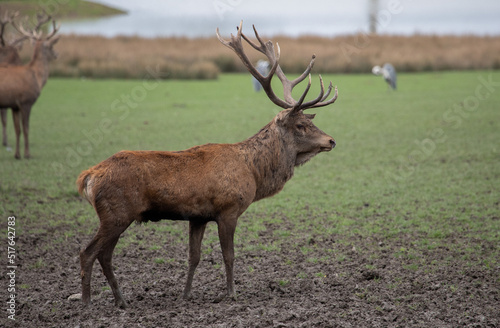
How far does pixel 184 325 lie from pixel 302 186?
210 inches

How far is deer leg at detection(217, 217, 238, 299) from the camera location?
16.6 ft

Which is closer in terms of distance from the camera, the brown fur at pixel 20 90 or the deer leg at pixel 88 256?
the deer leg at pixel 88 256

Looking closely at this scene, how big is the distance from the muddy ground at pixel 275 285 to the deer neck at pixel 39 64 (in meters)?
5.74

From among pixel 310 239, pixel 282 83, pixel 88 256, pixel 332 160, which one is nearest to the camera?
pixel 88 256

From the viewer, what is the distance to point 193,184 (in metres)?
4.93

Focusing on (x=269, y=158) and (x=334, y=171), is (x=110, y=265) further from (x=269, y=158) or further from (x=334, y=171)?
(x=334, y=171)

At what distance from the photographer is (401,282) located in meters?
5.49

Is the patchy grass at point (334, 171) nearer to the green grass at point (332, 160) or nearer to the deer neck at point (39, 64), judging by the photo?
the green grass at point (332, 160)

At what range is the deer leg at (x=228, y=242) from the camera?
16.6 ft

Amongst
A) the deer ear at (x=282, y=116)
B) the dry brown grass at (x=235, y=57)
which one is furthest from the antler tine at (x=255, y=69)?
the dry brown grass at (x=235, y=57)

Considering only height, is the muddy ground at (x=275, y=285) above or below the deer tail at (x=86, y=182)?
below

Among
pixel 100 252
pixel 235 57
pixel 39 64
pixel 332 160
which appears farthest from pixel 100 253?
pixel 235 57

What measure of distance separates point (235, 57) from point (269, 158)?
25.4 m

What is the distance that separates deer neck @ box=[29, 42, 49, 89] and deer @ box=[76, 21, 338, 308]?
7.87m
